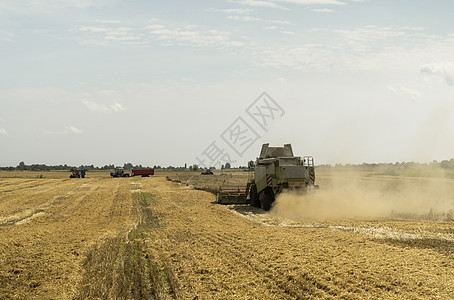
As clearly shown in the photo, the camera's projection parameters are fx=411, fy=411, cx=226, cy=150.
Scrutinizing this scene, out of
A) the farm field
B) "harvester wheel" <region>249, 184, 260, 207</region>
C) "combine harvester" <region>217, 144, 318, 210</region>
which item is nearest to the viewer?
the farm field

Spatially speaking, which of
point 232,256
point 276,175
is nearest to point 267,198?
point 276,175

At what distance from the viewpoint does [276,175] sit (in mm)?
23703

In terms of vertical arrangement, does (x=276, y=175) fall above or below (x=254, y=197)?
above

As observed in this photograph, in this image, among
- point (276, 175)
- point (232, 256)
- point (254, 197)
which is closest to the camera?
point (232, 256)

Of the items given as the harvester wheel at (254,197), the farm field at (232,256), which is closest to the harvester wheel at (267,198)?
the harvester wheel at (254,197)

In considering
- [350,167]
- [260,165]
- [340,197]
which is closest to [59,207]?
[260,165]

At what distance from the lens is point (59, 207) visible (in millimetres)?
27531

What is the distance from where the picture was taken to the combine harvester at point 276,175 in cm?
2303

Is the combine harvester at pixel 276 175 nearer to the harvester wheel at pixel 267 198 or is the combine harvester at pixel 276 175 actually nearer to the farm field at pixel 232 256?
the harvester wheel at pixel 267 198

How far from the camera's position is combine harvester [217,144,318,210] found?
23031 millimetres

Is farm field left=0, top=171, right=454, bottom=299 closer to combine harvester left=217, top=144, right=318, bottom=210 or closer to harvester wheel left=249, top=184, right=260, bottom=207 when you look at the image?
combine harvester left=217, top=144, right=318, bottom=210

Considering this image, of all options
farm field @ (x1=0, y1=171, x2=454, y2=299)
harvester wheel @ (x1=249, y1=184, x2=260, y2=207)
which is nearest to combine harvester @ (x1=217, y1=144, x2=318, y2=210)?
harvester wheel @ (x1=249, y1=184, x2=260, y2=207)

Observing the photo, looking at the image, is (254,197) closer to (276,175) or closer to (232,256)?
(276,175)

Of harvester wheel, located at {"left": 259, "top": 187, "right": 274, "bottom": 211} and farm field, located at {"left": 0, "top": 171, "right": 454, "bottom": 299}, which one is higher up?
harvester wheel, located at {"left": 259, "top": 187, "right": 274, "bottom": 211}
